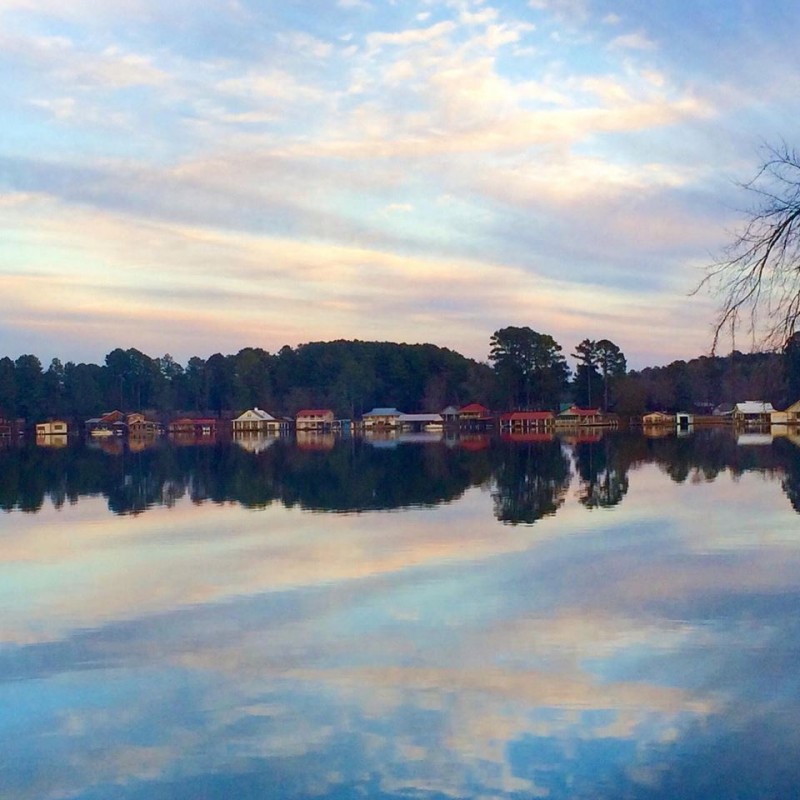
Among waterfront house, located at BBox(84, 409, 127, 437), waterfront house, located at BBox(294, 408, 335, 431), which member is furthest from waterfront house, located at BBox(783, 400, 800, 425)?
waterfront house, located at BBox(84, 409, 127, 437)

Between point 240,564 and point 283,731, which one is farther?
point 240,564

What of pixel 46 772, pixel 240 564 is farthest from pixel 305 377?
pixel 46 772

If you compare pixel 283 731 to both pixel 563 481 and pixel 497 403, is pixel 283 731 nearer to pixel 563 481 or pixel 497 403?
pixel 563 481

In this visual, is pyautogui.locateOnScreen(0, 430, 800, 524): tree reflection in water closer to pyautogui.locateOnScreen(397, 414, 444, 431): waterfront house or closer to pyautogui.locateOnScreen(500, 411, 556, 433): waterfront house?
pyautogui.locateOnScreen(500, 411, 556, 433): waterfront house

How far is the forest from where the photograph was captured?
11381 centimetres

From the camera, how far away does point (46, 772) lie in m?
6.85

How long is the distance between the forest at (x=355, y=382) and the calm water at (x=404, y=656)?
93.5m

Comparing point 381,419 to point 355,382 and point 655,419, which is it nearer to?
point 355,382

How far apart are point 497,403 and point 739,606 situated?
105m

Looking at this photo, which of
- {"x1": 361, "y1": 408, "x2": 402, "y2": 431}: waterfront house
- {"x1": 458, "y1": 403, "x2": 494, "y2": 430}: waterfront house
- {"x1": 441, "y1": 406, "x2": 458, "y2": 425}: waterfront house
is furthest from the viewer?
{"x1": 441, "y1": 406, "x2": 458, "y2": 425}: waterfront house

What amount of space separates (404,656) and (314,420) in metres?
112

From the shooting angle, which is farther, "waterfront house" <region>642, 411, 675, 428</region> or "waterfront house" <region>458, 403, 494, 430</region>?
"waterfront house" <region>458, 403, 494, 430</region>

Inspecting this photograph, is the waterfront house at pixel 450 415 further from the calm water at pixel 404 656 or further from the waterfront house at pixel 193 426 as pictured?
the calm water at pixel 404 656

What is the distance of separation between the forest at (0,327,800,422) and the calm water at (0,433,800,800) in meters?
93.5
